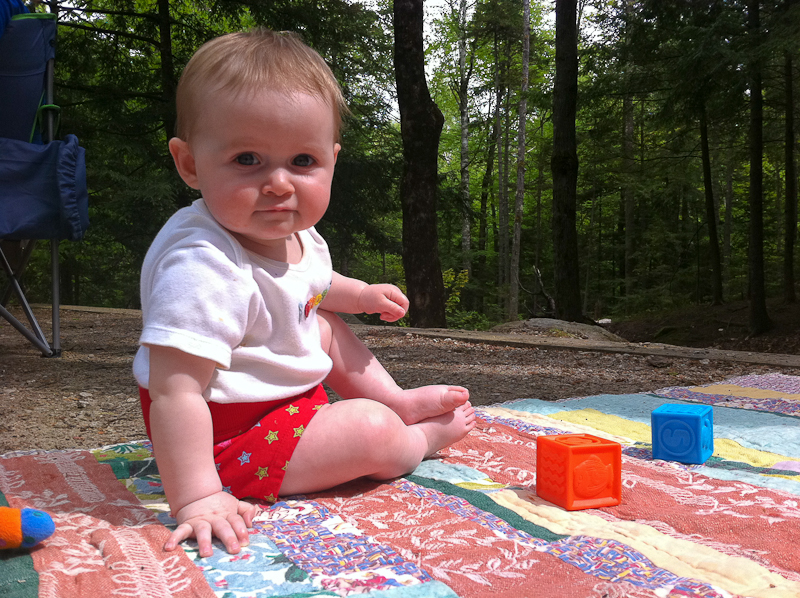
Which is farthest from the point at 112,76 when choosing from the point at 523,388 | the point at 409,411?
the point at 409,411

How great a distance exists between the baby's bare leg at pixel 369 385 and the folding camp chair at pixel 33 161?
1995mm

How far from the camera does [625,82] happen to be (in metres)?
9.26

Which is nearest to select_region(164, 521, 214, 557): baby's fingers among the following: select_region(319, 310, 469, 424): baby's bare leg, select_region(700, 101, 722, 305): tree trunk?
select_region(319, 310, 469, 424): baby's bare leg

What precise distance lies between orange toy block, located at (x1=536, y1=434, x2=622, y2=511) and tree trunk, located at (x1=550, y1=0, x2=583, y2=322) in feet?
20.6

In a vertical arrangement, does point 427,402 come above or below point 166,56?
below

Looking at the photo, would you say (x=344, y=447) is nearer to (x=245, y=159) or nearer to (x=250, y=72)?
(x=245, y=159)

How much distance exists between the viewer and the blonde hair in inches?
46.8

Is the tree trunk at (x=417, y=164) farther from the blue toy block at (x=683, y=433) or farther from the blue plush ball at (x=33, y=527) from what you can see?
the blue plush ball at (x=33, y=527)

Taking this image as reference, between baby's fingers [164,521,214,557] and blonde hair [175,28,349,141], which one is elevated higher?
blonde hair [175,28,349,141]

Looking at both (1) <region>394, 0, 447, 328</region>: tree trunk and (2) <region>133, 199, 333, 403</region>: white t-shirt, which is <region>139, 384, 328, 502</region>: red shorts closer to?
(2) <region>133, 199, 333, 403</region>: white t-shirt

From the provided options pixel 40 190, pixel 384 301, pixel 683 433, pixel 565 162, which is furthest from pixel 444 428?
pixel 565 162

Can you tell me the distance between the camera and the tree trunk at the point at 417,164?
19.0 feet

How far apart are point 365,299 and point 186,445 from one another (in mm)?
609

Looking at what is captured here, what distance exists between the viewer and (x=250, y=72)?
1188 millimetres
